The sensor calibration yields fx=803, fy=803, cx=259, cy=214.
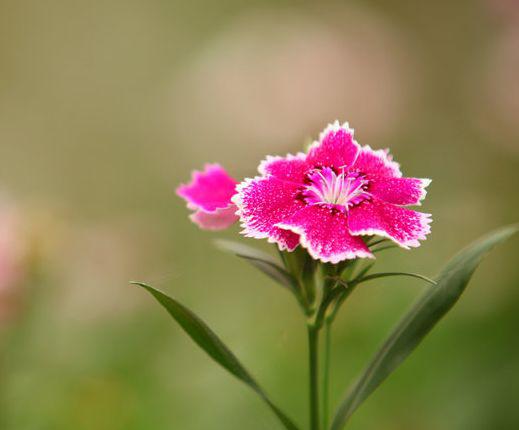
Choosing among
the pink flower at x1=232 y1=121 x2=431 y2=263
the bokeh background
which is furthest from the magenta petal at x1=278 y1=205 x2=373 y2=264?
the bokeh background

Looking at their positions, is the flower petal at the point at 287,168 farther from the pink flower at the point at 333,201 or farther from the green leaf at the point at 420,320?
the green leaf at the point at 420,320

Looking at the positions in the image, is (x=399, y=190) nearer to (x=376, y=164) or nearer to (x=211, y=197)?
(x=376, y=164)

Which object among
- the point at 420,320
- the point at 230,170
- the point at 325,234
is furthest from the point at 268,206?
the point at 230,170

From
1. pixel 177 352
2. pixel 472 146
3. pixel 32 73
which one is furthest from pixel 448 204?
pixel 32 73

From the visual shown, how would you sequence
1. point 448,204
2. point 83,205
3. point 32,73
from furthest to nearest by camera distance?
1. point 32,73
2. point 83,205
3. point 448,204

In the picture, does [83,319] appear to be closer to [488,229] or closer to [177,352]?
[177,352]

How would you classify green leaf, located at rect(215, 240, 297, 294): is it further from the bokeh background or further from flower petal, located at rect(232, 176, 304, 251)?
the bokeh background
